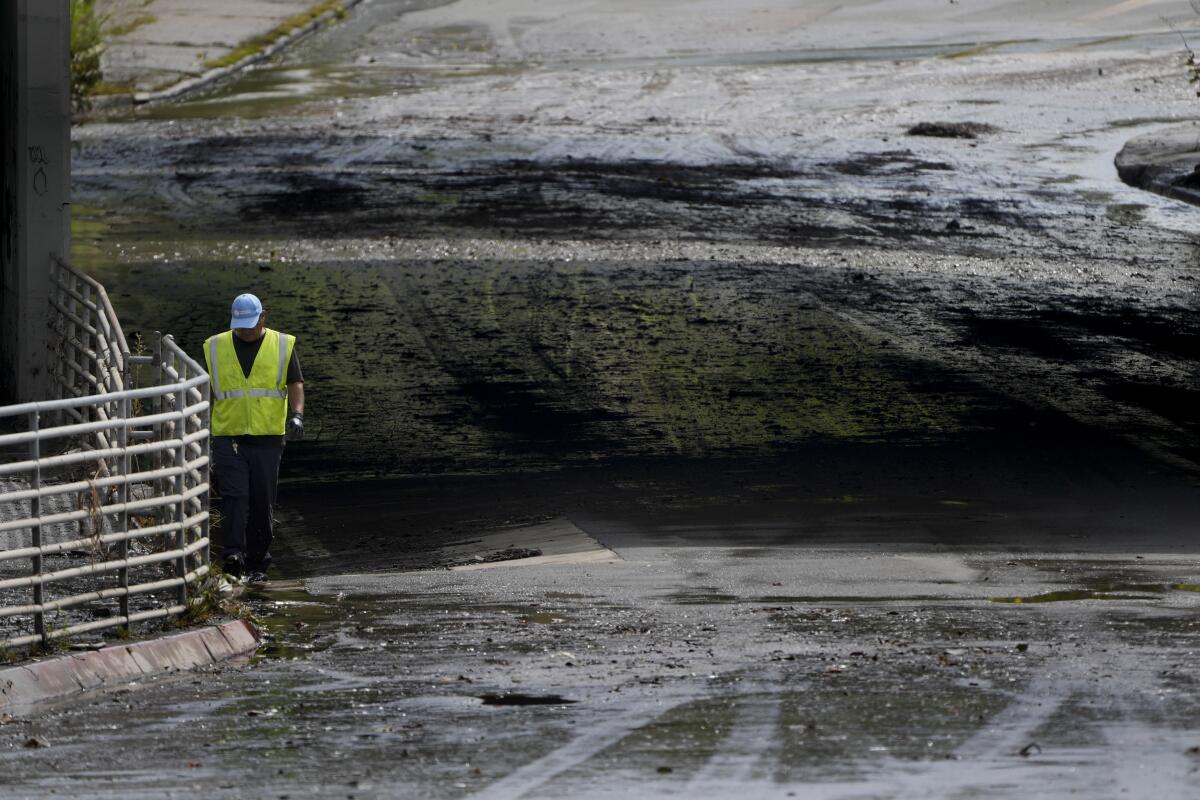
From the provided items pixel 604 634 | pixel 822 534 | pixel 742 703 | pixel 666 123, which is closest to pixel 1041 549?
pixel 822 534

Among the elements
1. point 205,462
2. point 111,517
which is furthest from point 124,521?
point 111,517

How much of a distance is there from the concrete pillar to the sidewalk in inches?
741

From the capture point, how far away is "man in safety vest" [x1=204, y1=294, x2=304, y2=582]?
12273 mm

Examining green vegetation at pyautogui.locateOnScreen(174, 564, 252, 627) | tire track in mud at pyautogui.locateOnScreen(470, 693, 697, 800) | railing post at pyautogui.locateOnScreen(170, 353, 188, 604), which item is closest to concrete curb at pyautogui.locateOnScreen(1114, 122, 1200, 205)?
railing post at pyautogui.locateOnScreen(170, 353, 188, 604)

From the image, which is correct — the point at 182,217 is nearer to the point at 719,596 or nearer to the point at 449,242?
the point at 449,242

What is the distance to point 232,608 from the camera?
10.6 meters

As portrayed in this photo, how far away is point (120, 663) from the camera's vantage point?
9398mm

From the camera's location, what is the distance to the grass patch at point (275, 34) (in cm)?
3909

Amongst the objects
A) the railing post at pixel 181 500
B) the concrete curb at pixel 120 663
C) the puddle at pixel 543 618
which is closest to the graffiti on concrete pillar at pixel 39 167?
the railing post at pixel 181 500

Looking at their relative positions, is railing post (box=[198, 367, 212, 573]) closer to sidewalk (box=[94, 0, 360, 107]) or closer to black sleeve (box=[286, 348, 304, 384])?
black sleeve (box=[286, 348, 304, 384])

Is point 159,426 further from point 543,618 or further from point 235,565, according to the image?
point 543,618

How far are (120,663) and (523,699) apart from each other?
2.03 meters

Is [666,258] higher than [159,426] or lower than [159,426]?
lower

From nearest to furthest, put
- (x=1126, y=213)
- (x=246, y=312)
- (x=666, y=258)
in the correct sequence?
(x=246, y=312)
(x=666, y=258)
(x=1126, y=213)
